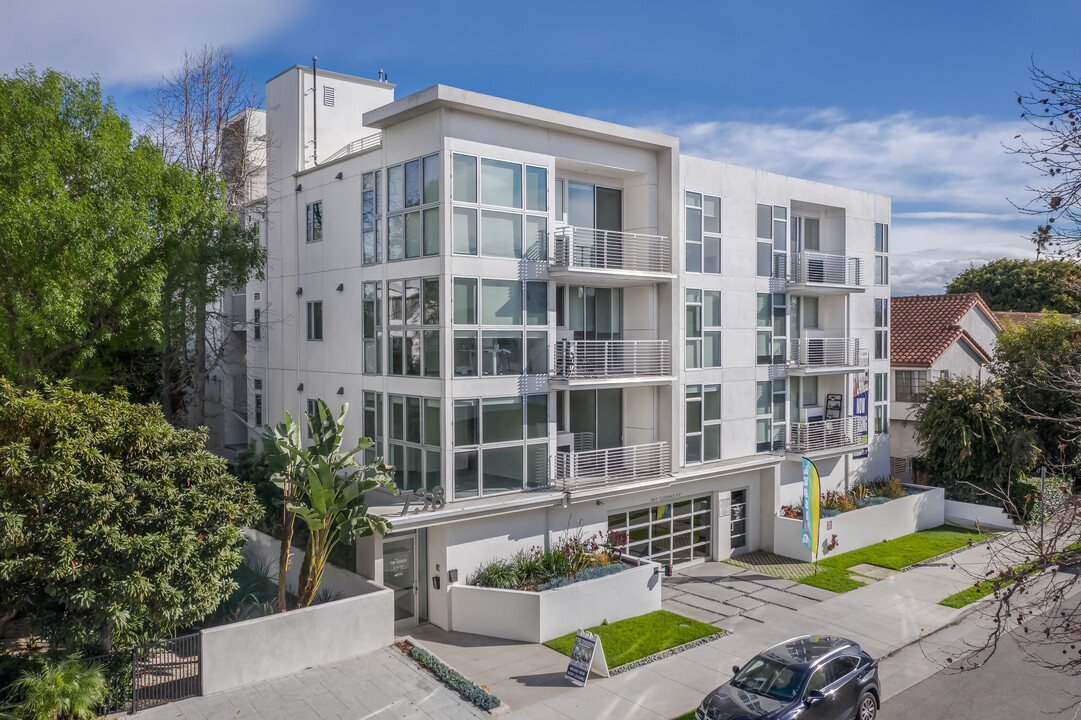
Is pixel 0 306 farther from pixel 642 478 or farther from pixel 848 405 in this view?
pixel 848 405

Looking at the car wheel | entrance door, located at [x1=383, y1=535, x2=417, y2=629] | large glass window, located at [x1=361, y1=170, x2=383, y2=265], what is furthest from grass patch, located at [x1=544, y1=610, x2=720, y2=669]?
large glass window, located at [x1=361, y1=170, x2=383, y2=265]

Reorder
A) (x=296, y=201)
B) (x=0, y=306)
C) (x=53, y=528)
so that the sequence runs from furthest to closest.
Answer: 1. (x=296, y=201)
2. (x=0, y=306)
3. (x=53, y=528)

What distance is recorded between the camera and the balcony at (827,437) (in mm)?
25219

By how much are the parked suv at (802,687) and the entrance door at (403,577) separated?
25.0 feet

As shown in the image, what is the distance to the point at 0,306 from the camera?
17.6 m

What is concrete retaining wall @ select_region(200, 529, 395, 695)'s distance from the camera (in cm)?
1420

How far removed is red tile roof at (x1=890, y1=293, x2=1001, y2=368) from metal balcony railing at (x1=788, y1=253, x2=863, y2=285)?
7.23 meters

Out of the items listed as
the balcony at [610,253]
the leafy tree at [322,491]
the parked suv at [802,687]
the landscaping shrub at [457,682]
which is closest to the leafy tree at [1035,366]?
the balcony at [610,253]

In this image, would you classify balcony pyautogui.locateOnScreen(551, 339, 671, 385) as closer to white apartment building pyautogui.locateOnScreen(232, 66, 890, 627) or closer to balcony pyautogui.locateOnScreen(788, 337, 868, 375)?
white apartment building pyautogui.locateOnScreen(232, 66, 890, 627)

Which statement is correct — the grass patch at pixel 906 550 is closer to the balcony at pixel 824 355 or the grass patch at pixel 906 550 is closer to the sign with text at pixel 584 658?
the balcony at pixel 824 355

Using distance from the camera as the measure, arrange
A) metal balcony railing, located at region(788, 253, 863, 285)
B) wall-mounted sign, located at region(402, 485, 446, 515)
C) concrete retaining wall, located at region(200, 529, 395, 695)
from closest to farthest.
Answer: concrete retaining wall, located at region(200, 529, 395, 695) → wall-mounted sign, located at region(402, 485, 446, 515) → metal balcony railing, located at region(788, 253, 863, 285)

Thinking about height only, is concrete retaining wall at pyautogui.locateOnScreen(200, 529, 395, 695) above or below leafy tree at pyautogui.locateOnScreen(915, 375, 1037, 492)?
below

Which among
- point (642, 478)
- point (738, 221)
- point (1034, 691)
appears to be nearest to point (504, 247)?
point (642, 478)

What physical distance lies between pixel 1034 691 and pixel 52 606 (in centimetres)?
1767
